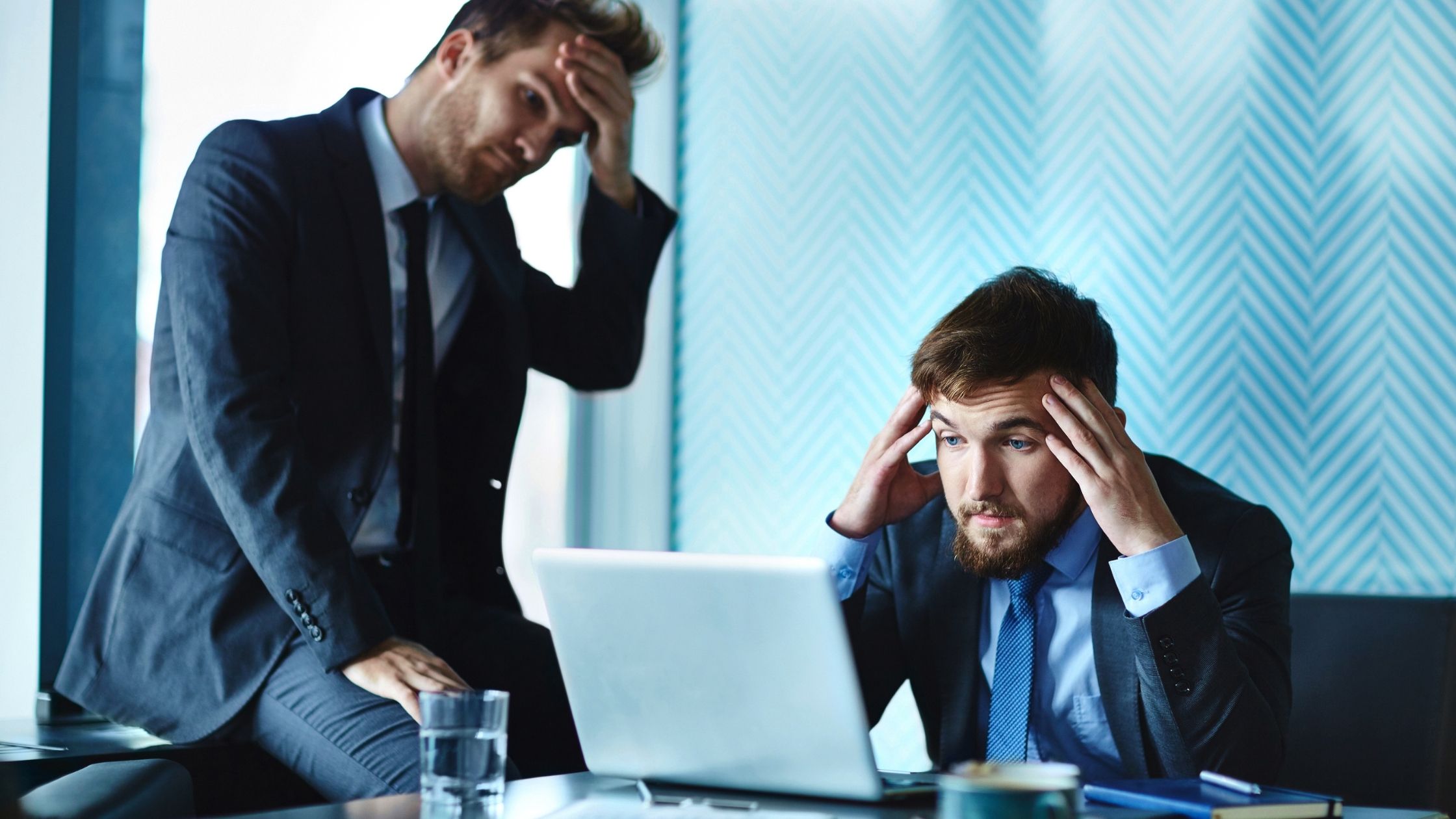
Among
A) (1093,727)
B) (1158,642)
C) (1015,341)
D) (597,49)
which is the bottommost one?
(1093,727)

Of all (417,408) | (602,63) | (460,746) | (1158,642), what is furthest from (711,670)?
(602,63)

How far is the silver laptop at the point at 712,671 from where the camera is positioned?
3.71 ft

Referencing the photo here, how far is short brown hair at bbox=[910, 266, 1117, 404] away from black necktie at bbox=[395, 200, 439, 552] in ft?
3.02

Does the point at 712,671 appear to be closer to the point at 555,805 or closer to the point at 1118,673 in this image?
Result: the point at 555,805

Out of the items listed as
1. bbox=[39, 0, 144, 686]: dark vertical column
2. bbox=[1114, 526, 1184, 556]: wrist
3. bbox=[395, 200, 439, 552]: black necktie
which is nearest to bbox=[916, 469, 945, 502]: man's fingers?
bbox=[1114, 526, 1184, 556]: wrist

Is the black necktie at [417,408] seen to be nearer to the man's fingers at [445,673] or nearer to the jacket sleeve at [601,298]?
the jacket sleeve at [601,298]

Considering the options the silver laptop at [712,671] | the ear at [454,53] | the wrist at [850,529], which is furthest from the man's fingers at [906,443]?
the ear at [454,53]

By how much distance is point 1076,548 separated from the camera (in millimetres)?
1813

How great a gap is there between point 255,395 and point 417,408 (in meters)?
0.43

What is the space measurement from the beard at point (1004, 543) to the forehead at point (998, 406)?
11cm

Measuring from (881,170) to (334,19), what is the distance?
117 centimetres

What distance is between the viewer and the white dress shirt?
2.28m

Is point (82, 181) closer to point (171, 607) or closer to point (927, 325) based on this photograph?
point (171, 607)

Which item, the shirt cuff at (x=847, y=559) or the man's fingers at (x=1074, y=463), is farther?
the shirt cuff at (x=847, y=559)
